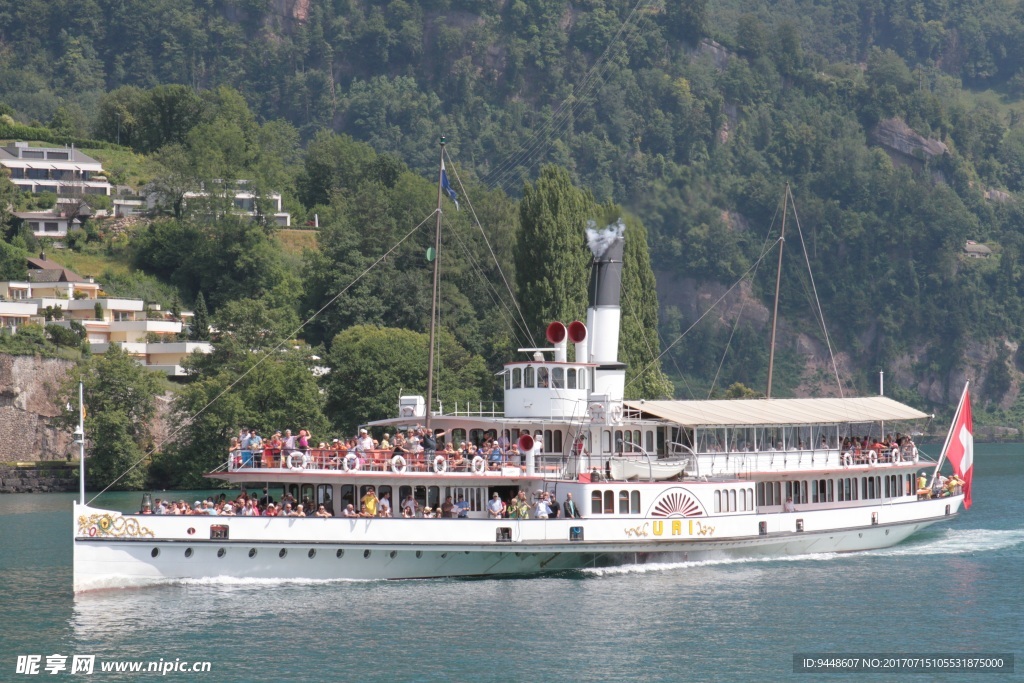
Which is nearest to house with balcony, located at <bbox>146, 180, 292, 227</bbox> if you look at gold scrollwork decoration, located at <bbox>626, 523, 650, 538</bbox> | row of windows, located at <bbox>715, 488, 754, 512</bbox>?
row of windows, located at <bbox>715, 488, 754, 512</bbox>

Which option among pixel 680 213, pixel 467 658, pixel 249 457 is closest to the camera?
pixel 467 658

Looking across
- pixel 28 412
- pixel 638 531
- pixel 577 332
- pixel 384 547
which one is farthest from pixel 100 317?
pixel 638 531

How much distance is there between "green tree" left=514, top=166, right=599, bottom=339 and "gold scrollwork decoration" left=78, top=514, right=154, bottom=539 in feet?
138

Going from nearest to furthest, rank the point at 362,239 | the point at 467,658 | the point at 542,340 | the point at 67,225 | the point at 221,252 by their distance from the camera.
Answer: the point at 467,658 → the point at 542,340 → the point at 362,239 → the point at 221,252 → the point at 67,225

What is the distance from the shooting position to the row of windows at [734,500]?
52.0 metres

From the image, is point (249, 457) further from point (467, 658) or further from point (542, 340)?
point (542, 340)

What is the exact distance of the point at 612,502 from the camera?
163 ft

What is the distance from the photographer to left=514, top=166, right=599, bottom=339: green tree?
87.1 meters

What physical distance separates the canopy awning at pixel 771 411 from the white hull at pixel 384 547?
309 cm

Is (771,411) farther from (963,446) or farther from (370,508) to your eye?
(370,508)

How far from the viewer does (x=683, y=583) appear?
4891cm

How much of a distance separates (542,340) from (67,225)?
6743 cm

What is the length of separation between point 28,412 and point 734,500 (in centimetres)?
5684

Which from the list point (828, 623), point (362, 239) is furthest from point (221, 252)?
point (828, 623)
